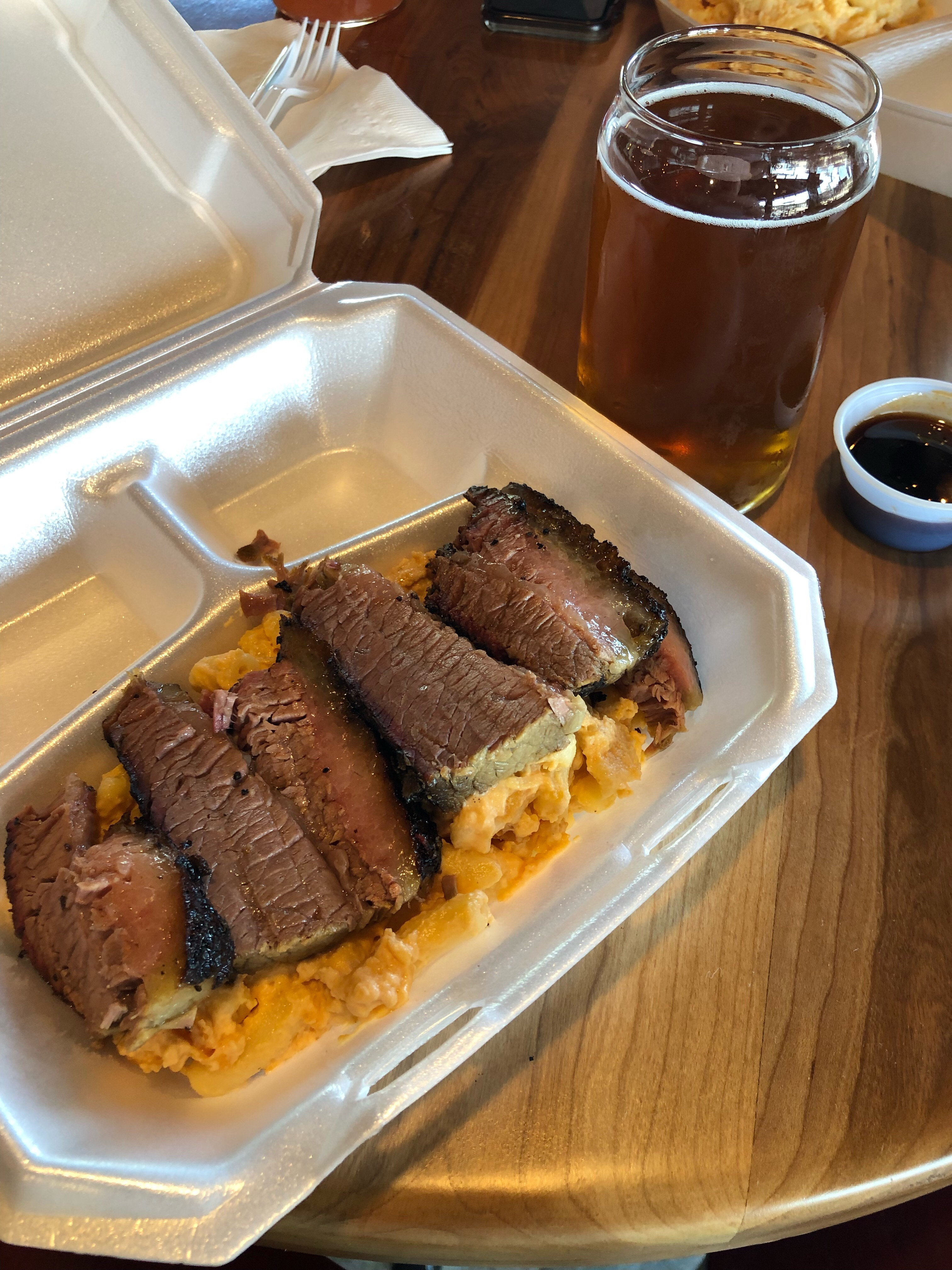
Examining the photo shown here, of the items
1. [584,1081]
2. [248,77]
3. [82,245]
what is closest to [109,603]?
[82,245]

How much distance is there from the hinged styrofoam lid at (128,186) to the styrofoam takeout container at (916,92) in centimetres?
179

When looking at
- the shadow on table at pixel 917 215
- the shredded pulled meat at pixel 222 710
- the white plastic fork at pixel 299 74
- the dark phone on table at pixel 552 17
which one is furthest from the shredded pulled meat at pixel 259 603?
the dark phone on table at pixel 552 17

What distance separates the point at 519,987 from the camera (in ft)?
4.68

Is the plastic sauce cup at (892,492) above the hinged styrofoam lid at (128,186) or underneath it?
underneath

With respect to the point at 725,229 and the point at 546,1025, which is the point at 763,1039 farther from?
the point at 725,229

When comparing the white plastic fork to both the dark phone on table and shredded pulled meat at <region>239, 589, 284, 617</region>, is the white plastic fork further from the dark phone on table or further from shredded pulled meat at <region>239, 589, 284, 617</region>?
shredded pulled meat at <region>239, 589, 284, 617</region>

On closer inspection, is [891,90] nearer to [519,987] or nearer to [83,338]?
[83,338]

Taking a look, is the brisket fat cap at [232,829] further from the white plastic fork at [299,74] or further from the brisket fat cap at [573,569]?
the white plastic fork at [299,74]

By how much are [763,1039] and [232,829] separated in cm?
107

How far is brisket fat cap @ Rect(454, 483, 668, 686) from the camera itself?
1834 millimetres

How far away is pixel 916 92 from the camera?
322cm

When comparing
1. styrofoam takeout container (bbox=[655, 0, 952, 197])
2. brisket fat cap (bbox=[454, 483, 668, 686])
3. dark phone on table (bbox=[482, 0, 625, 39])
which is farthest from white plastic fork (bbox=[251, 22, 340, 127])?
brisket fat cap (bbox=[454, 483, 668, 686])

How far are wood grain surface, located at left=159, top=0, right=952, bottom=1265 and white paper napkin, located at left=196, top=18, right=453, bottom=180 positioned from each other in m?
1.89

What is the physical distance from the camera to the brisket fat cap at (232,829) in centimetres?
151
